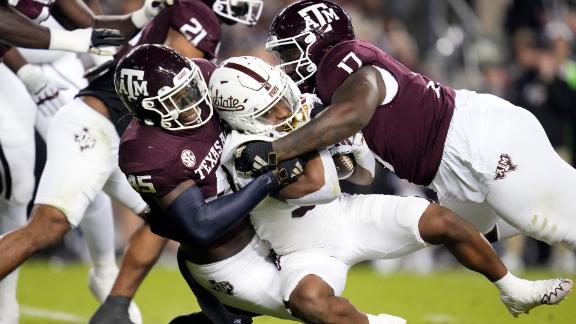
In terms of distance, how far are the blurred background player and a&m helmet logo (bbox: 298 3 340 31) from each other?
3.65 feet

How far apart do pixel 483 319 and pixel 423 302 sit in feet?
3.19

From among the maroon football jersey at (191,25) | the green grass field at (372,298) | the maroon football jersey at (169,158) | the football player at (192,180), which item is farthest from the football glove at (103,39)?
the green grass field at (372,298)

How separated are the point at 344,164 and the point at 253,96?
0.58m

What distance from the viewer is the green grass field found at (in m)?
6.33

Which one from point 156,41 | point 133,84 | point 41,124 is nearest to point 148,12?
point 156,41

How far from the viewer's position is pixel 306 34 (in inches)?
179

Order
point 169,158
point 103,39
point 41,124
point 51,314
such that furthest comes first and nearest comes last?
point 51,314, point 41,124, point 103,39, point 169,158

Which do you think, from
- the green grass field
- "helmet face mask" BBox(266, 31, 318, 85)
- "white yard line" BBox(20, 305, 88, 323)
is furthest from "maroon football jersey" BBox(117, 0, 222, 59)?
"white yard line" BBox(20, 305, 88, 323)

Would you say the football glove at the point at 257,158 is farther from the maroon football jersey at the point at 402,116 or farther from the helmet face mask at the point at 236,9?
the helmet face mask at the point at 236,9

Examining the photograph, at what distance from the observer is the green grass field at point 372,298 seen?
6332mm

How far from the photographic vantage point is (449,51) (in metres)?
11.5

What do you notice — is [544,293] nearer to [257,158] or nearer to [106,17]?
[257,158]

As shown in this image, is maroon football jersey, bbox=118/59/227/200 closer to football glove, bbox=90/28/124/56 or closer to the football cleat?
football glove, bbox=90/28/124/56

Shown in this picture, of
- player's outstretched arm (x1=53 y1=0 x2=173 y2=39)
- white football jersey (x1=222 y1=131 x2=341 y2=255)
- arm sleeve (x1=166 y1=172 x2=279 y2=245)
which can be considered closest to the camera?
arm sleeve (x1=166 y1=172 x2=279 y2=245)
